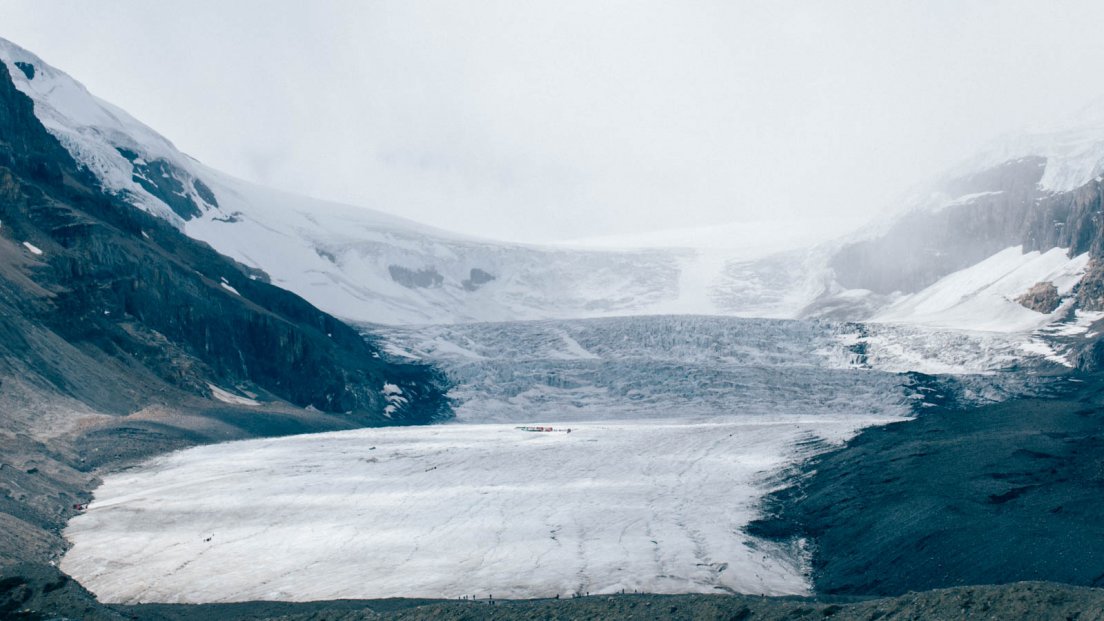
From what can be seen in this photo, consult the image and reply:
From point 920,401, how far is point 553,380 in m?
30.3

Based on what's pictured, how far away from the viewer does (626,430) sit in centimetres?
6109

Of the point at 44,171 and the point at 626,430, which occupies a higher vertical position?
the point at 44,171

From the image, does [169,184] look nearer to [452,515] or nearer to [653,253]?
[653,253]

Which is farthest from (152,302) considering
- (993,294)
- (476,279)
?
(993,294)

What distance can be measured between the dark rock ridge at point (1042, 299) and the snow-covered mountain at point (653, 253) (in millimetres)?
364

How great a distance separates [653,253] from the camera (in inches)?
6752

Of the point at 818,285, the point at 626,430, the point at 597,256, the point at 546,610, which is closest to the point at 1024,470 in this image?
the point at 546,610

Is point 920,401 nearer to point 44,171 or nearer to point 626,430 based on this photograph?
point 626,430

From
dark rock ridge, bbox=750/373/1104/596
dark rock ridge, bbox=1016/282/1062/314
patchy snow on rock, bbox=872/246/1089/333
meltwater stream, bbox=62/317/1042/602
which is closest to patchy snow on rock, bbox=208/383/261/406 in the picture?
meltwater stream, bbox=62/317/1042/602

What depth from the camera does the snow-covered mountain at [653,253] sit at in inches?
4737

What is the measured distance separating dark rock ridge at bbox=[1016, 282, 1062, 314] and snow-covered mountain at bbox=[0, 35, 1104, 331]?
1.19 ft

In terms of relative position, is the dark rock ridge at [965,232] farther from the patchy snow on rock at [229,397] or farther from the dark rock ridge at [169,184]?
the patchy snow on rock at [229,397]

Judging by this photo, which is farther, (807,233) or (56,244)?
(807,233)

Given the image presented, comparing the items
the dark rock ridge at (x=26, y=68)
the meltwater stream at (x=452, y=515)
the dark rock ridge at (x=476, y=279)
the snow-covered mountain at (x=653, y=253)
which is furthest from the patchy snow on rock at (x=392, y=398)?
the dark rock ridge at (x=476, y=279)
